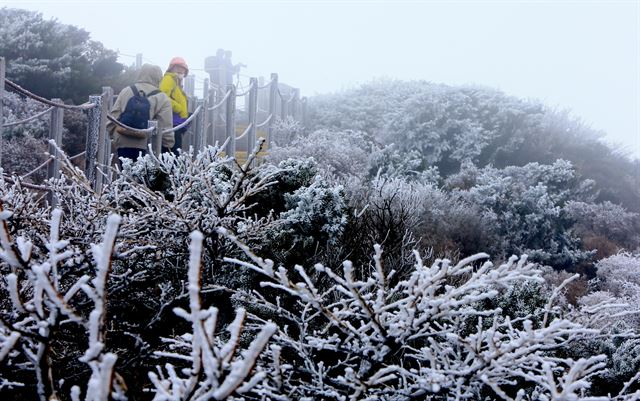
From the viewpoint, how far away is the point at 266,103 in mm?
19969

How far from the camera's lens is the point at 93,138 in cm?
580

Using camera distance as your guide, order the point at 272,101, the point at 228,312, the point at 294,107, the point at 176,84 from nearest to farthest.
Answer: the point at 228,312 < the point at 176,84 < the point at 272,101 < the point at 294,107

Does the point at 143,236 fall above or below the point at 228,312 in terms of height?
above

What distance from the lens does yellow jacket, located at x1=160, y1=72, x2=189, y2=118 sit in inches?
301

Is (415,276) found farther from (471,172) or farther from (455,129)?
(455,129)

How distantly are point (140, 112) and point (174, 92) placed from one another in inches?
35.6

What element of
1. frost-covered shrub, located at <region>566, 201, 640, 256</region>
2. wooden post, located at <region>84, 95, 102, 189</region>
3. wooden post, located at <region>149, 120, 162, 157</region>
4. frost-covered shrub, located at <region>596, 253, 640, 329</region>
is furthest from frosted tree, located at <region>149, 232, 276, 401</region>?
frost-covered shrub, located at <region>566, 201, 640, 256</region>

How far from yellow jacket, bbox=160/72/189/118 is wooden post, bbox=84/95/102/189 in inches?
68.3

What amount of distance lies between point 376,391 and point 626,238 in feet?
32.5

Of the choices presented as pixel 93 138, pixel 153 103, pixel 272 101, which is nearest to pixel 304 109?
pixel 272 101

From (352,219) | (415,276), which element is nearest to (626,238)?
(352,219)

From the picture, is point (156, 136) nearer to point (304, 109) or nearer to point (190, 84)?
point (190, 84)

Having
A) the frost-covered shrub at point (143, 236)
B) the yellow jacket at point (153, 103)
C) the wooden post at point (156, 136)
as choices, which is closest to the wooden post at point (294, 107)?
the yellow jacket at point (153, 103)

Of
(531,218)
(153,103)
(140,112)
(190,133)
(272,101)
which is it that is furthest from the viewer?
(272,101)
